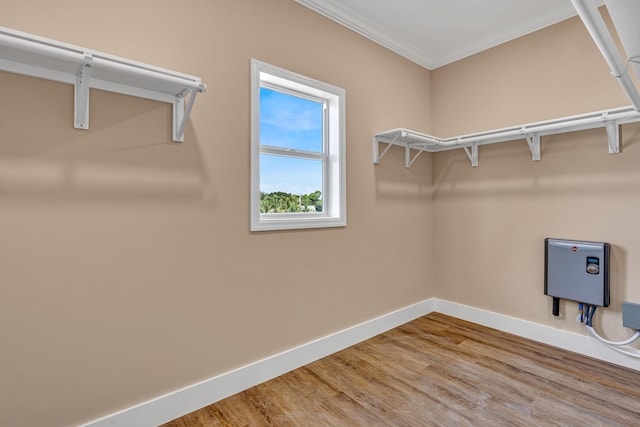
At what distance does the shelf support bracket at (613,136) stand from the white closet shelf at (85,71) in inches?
105

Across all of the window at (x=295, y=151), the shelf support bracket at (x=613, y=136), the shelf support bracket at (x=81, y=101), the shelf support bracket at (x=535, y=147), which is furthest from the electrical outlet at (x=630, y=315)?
the shelf support bracket at (x=81, y=101)

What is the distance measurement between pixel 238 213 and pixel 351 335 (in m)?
1.39

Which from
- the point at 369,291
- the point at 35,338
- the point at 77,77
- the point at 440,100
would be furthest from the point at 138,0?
the point at 440,100

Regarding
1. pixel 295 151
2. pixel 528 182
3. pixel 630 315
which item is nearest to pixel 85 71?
pixel 295 151

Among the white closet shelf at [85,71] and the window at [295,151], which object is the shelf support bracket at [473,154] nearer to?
the window at [295,151]

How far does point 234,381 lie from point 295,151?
1570mm

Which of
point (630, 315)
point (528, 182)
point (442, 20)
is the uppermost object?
point (442, 20)

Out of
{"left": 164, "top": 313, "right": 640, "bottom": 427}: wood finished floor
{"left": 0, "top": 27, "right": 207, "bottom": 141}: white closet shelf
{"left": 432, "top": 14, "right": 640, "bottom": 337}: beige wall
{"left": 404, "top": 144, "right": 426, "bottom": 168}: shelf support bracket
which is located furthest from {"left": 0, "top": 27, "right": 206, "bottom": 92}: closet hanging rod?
{"left": 432, "top": 14, "right": 640, "bottom": 337}: beige wall

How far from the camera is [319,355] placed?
2383mm

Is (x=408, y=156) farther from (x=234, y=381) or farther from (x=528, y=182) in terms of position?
(x=234, y=381)

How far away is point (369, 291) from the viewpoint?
9.07ft

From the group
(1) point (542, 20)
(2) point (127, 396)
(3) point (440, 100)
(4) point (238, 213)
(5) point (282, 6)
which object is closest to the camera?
(2) point (127, 396)

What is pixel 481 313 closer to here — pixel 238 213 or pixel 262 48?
pixel 238 213

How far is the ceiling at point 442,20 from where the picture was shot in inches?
95.3
